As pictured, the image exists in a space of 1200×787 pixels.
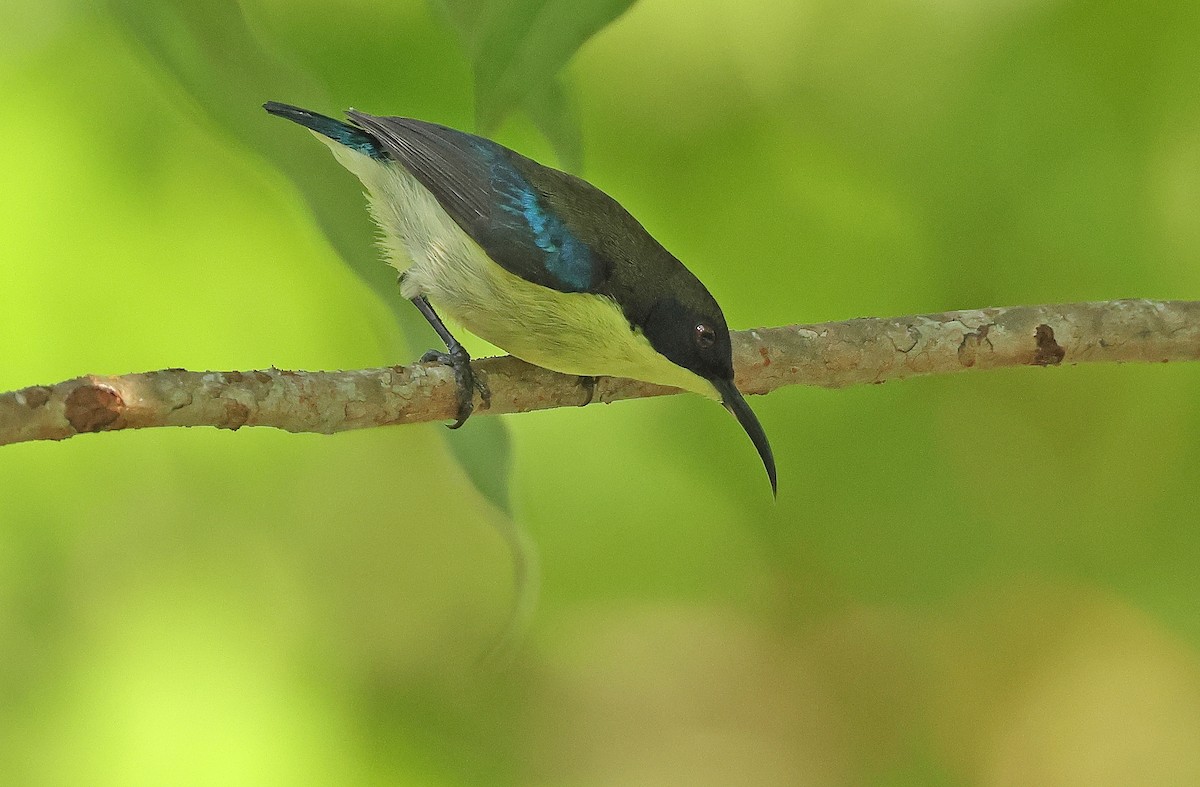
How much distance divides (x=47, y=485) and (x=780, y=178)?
1551mm

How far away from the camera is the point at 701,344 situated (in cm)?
153

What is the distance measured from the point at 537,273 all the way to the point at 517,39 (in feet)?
1.69

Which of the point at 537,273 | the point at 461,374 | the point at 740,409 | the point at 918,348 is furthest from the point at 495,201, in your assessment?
the point at 918,348

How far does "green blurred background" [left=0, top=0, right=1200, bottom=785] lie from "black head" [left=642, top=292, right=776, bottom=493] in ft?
2.23

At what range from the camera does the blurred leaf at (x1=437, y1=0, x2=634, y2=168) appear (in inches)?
42.4

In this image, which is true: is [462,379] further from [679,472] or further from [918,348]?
[679,472]

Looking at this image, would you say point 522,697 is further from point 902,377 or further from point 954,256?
point 954,256

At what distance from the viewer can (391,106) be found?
84.5 inches

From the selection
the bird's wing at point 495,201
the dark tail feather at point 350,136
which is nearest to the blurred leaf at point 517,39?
the bird's wing at point 495,201

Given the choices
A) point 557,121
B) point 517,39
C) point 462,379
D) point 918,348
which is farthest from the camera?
point 918,348

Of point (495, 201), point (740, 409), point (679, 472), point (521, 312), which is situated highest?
point (495, 201)

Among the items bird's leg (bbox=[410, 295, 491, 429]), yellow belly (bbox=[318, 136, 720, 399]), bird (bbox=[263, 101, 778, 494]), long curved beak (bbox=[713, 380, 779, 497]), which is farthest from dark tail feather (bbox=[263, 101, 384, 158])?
long curved beak (bbox=[713, 380, 779, 497])

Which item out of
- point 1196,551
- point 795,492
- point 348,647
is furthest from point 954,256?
point 348,647

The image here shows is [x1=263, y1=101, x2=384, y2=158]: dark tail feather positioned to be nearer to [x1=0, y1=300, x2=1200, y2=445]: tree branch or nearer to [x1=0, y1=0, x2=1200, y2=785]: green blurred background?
[x1=0, y1=0, x2=1200, y2=785]: green blurred background
